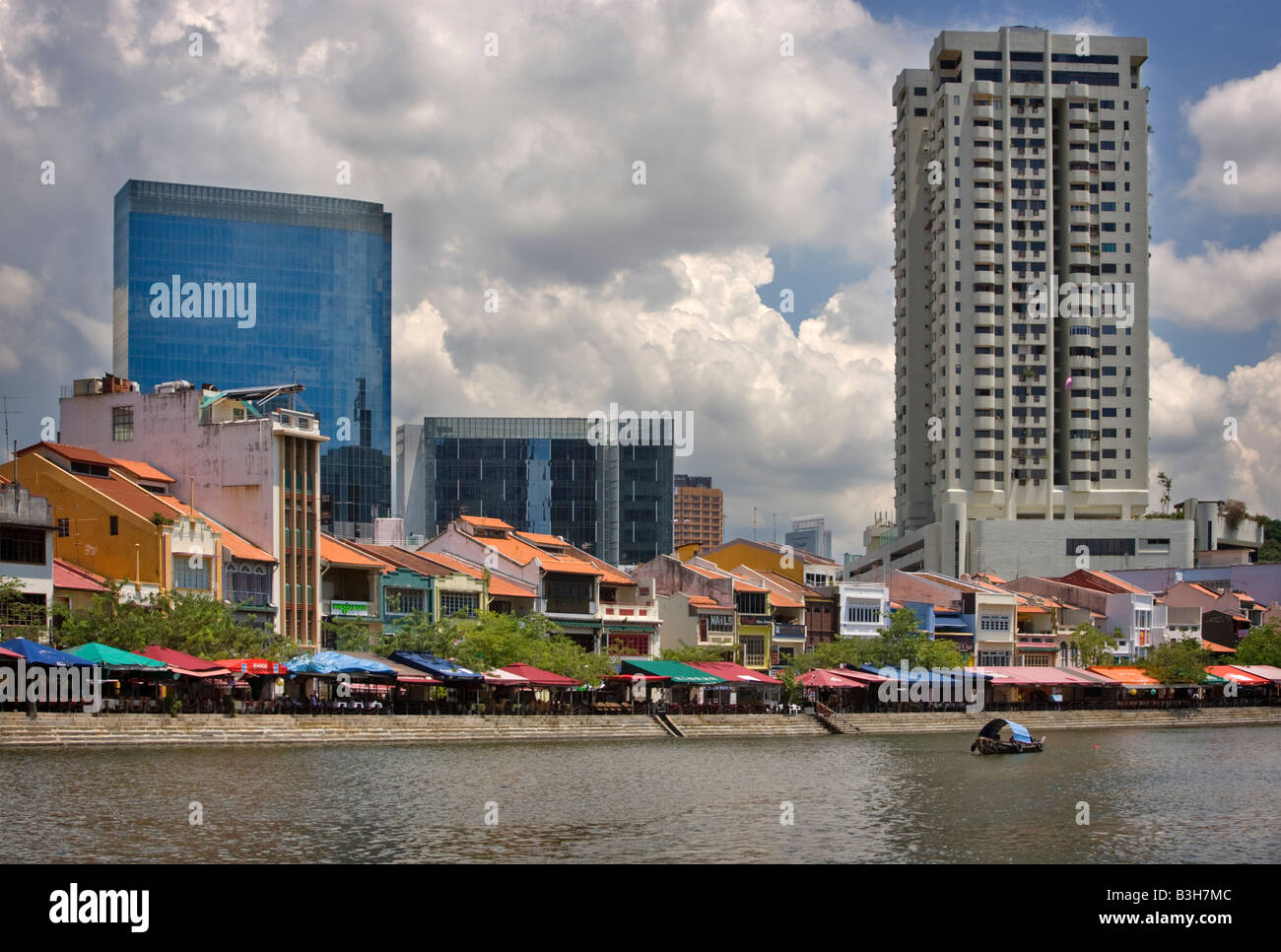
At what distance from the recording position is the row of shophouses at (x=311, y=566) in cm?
7550

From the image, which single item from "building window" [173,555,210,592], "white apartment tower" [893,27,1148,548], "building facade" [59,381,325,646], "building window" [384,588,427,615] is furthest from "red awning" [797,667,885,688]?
"white apartment tower" [893,27,1148,548]

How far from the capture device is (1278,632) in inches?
5167

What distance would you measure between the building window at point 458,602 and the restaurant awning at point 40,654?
36021mm

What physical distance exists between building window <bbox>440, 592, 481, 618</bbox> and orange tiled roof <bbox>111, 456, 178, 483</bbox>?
16992 mm

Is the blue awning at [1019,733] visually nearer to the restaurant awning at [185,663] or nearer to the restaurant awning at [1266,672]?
the restaurant awning at [185,663]

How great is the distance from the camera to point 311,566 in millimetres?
85750

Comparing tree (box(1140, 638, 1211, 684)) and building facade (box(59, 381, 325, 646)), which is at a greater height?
building facade (box(59, 381, 325, 646))

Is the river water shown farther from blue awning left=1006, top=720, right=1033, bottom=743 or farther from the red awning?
the red awning

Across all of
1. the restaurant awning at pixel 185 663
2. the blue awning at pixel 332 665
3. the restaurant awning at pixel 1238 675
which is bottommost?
the restaurant awning at pixel 1238 675

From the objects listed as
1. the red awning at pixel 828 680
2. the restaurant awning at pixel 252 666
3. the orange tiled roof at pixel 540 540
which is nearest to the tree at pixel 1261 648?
the red awning at pixel 828 680

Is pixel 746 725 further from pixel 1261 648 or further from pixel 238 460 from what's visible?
pixel 1261 648

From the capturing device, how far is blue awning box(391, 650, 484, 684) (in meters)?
73.4

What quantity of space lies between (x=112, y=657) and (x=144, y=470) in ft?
91.3

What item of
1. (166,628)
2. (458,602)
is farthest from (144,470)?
(166,628)
